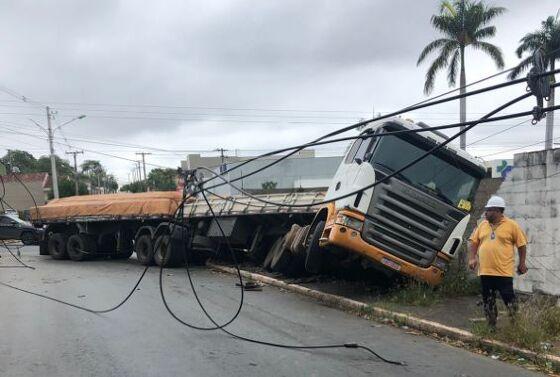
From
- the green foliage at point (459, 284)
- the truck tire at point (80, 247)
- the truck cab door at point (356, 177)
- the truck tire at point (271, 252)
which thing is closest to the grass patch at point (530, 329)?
the green foliage at point (459, 284)

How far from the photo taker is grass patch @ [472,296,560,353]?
6250mm

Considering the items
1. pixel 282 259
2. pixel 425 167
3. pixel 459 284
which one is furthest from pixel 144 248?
pixel 459 284

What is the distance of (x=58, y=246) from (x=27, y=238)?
10774mm

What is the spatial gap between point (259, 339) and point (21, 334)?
10.7ft

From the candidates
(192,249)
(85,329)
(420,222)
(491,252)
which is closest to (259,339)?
(85,329)

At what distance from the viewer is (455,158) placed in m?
9.42

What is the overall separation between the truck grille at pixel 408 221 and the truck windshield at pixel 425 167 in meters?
0.22

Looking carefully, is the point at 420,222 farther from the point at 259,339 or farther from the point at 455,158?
the point at 259,339

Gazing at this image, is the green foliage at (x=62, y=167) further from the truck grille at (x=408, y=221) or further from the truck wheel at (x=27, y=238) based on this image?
the truck grille at (x=408, y=221)

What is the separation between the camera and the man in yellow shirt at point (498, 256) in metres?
6.69

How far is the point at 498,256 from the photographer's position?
6.71 m

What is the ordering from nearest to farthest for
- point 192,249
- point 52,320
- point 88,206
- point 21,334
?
point 21,334
point 52,320
point 192,249
point 88,206

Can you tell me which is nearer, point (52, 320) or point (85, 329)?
point (85, 329)

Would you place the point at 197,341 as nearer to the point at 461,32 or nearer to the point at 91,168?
the point at 461,32
